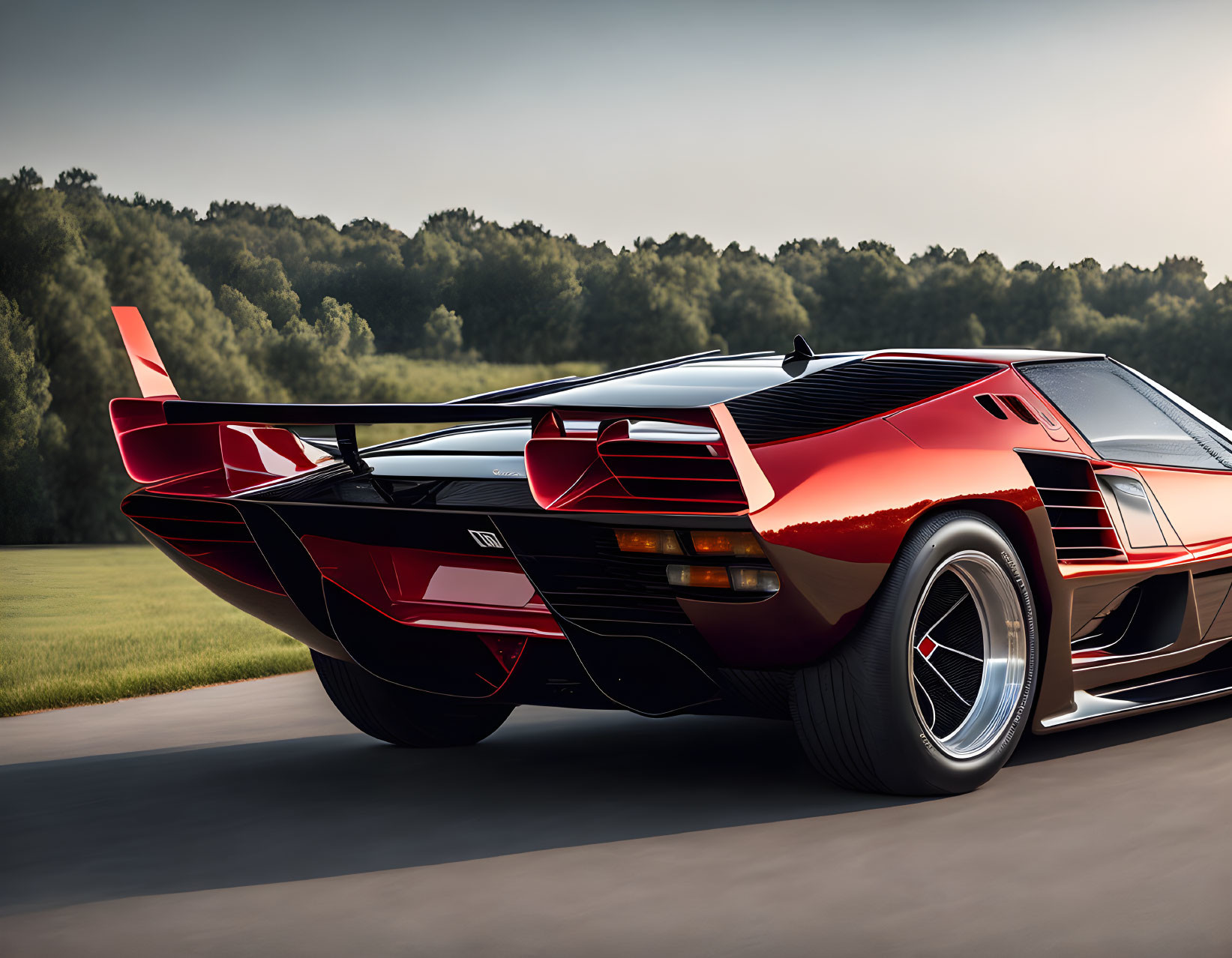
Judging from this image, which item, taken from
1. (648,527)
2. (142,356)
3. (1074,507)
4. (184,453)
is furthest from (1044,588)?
(142,356)

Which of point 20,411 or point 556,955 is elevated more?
point 20,411

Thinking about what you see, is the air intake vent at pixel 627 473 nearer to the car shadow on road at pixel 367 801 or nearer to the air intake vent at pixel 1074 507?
the car shadow on road at pixel 367 801

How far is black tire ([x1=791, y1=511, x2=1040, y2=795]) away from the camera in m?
3.92

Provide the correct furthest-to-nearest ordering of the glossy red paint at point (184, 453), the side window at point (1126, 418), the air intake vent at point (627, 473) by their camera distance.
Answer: the side window at point (1126, 418), the glossy red paint at point (184, 453), the air intake vent at point (627, 473)

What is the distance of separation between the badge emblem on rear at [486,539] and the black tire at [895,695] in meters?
0.92

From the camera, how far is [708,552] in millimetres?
3689

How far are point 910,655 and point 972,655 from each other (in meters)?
0.46

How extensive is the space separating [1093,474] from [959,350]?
61cm

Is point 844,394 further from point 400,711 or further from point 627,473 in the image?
point 400,711

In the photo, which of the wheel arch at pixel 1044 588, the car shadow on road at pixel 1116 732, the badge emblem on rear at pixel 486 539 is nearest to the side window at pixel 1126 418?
the wheel arch at pixel 1044 588

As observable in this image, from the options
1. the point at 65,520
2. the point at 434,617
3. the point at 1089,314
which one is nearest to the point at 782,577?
the point at 434,617

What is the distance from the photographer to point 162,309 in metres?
28.7

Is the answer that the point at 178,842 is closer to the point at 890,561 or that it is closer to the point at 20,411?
the point at 890,561

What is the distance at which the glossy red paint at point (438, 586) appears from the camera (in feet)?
13.4
